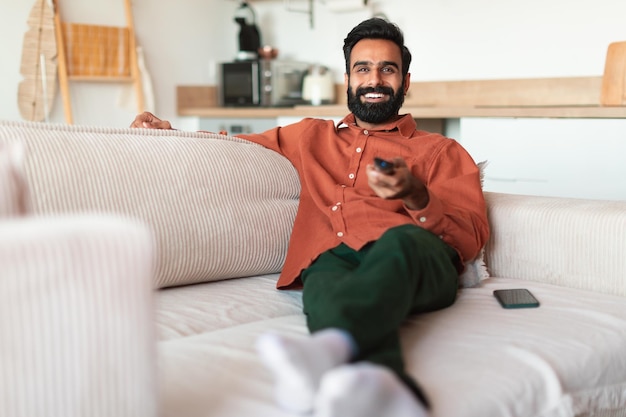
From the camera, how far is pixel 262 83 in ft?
13.1

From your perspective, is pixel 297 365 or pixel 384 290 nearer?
pixel 297 365

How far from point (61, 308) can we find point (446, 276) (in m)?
0.76

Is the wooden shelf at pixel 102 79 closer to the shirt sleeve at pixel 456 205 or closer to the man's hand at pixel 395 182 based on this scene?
the shirt sleeve at pixel 456 205

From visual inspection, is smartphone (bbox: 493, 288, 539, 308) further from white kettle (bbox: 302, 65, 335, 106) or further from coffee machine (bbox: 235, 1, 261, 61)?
coffee machine (bbox: 235, 1, 261, 61)

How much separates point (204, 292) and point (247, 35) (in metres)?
2.75

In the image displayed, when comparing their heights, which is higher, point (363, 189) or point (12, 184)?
point (12, 184)

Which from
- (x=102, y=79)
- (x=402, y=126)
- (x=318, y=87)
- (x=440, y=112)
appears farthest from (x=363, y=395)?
(x=102, y=79)

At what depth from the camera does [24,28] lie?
3553 mm

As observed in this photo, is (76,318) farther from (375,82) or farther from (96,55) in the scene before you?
(96,55)

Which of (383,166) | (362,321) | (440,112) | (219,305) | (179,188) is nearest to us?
(362,321)

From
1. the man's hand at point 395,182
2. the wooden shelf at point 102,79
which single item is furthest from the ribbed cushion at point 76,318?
the wooden shelf at point 102,79

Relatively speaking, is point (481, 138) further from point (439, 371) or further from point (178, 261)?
point (439, 371)

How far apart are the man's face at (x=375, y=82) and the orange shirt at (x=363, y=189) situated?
4 centimetres

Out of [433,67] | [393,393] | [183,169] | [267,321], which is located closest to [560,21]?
[433,67]
